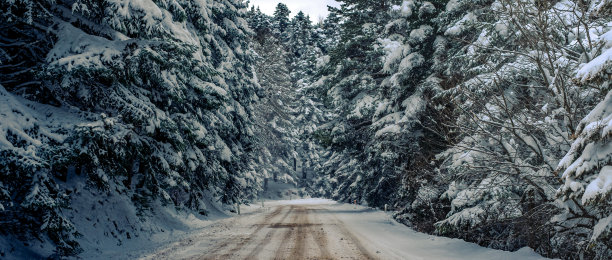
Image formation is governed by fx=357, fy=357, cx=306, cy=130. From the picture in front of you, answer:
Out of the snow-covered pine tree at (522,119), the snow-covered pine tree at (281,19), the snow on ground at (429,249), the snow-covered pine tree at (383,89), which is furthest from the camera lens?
the snow-covered pine tree at (281,19)

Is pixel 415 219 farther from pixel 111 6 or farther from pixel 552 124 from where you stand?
pixel 111 6

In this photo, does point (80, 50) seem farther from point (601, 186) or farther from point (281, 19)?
point (281, 19)

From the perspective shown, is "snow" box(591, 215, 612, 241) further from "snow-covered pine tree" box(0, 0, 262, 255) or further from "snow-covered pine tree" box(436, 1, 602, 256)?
"snow-covered pine tree" box(0, 0, 262, 255)

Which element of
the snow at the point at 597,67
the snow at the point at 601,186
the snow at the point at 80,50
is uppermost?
the snow at the point at 80,50

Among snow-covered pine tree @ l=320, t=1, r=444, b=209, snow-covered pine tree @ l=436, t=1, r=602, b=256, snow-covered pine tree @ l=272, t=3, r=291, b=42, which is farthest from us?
snow-covered pine tree @ l=272, t=3, r=291, b=42

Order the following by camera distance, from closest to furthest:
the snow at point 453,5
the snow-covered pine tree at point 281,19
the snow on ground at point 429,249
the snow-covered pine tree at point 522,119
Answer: the snow-covered pine tree at point 522,119
the snow on ground at point 429,249
the snow at point 453,5
the snow-covered pine tree at point 281,19

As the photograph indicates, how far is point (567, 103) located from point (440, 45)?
29.3 feet

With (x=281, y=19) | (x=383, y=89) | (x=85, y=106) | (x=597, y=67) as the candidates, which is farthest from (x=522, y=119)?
(x=281, y=19)

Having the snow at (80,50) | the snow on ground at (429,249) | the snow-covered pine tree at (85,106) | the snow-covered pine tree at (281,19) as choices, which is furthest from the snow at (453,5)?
the snow-covered pine tree at (281,19)

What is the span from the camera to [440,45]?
14562 mm

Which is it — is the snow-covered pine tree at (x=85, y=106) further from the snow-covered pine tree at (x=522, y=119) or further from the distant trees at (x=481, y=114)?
the snow-covered pine tree at (x=522, y=119)

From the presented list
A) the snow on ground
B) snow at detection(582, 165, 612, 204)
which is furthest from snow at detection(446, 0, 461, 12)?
snow at detection(582, 165, 612, 204)

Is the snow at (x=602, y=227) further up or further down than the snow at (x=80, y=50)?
further down

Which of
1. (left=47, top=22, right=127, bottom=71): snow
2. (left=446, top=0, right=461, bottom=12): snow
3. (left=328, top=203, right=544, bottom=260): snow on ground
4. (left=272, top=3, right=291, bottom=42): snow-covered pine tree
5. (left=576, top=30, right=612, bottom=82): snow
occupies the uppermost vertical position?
(left=272, top=3, right=291, bottom=42): snow-covered pine tree
